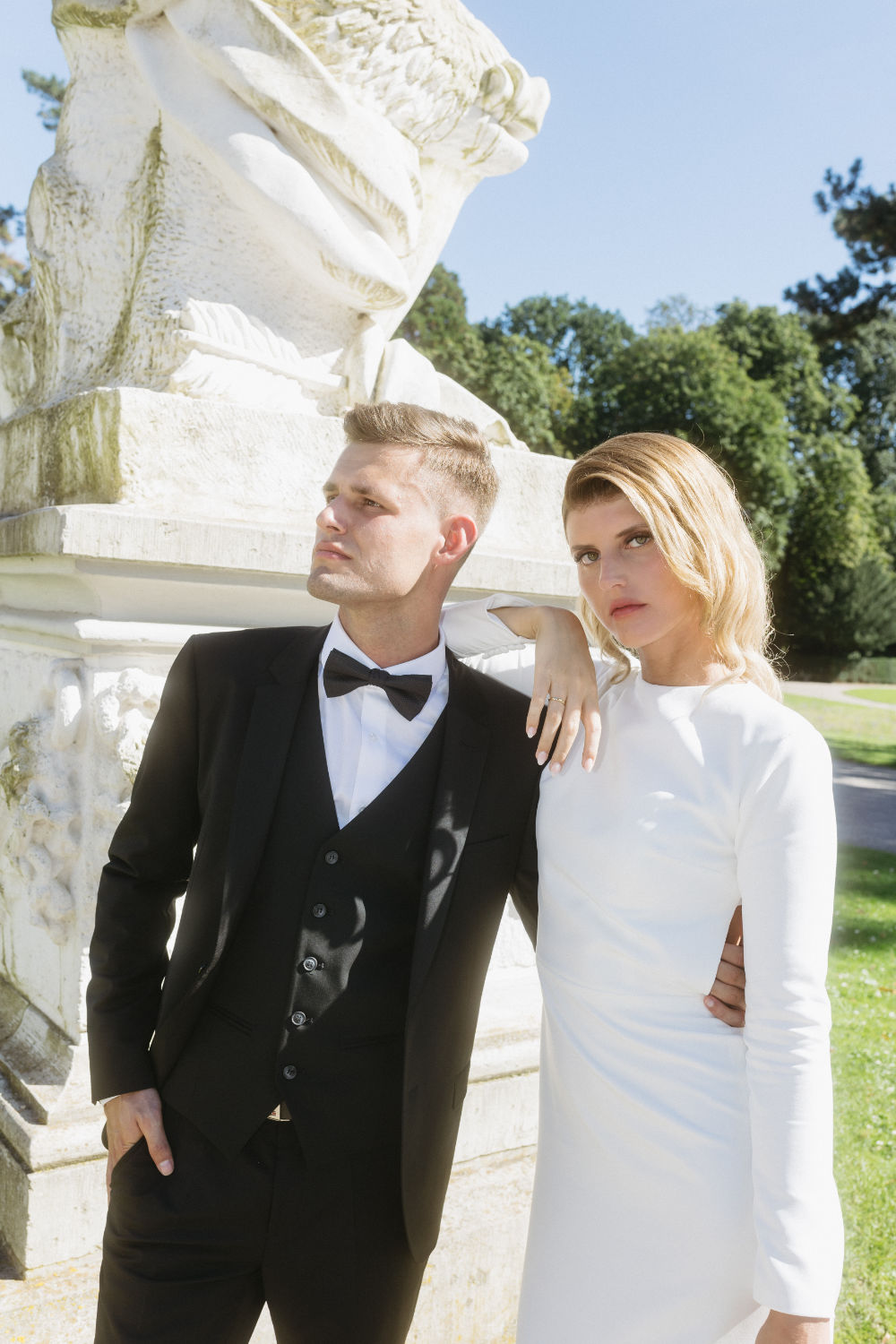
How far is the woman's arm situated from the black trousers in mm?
753

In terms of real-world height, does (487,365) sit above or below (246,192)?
above

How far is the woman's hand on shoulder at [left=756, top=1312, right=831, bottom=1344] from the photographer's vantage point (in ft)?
4.33

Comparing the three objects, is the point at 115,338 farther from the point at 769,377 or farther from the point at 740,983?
the point at 769,377

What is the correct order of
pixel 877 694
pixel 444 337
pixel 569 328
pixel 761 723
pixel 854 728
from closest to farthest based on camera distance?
pixel 761 723 → pixel 854 728 → pixel 444 337 → pixel 877 694 → pixel 569 328

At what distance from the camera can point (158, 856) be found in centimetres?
176

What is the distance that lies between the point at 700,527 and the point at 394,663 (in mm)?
599

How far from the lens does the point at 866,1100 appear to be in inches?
169

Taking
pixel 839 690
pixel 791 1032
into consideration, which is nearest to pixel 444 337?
pixel 839 690

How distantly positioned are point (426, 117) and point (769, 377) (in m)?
31.1

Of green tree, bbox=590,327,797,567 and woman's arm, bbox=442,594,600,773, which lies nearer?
woman's arm, bbox=442,594,600,773

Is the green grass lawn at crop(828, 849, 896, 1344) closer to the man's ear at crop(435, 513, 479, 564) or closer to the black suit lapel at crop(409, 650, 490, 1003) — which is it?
the black suit lapel at crop(409, 650, 490, 1003)

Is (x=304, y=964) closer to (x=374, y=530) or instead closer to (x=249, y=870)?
(x=249, y=870)

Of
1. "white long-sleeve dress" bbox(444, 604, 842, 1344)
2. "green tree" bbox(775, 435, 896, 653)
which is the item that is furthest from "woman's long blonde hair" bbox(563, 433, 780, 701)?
"green tree" bbox(775, 435, 896, 653)

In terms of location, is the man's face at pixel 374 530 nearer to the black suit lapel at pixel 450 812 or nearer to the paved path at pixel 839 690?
the black suit lapel at pixel 450 812
